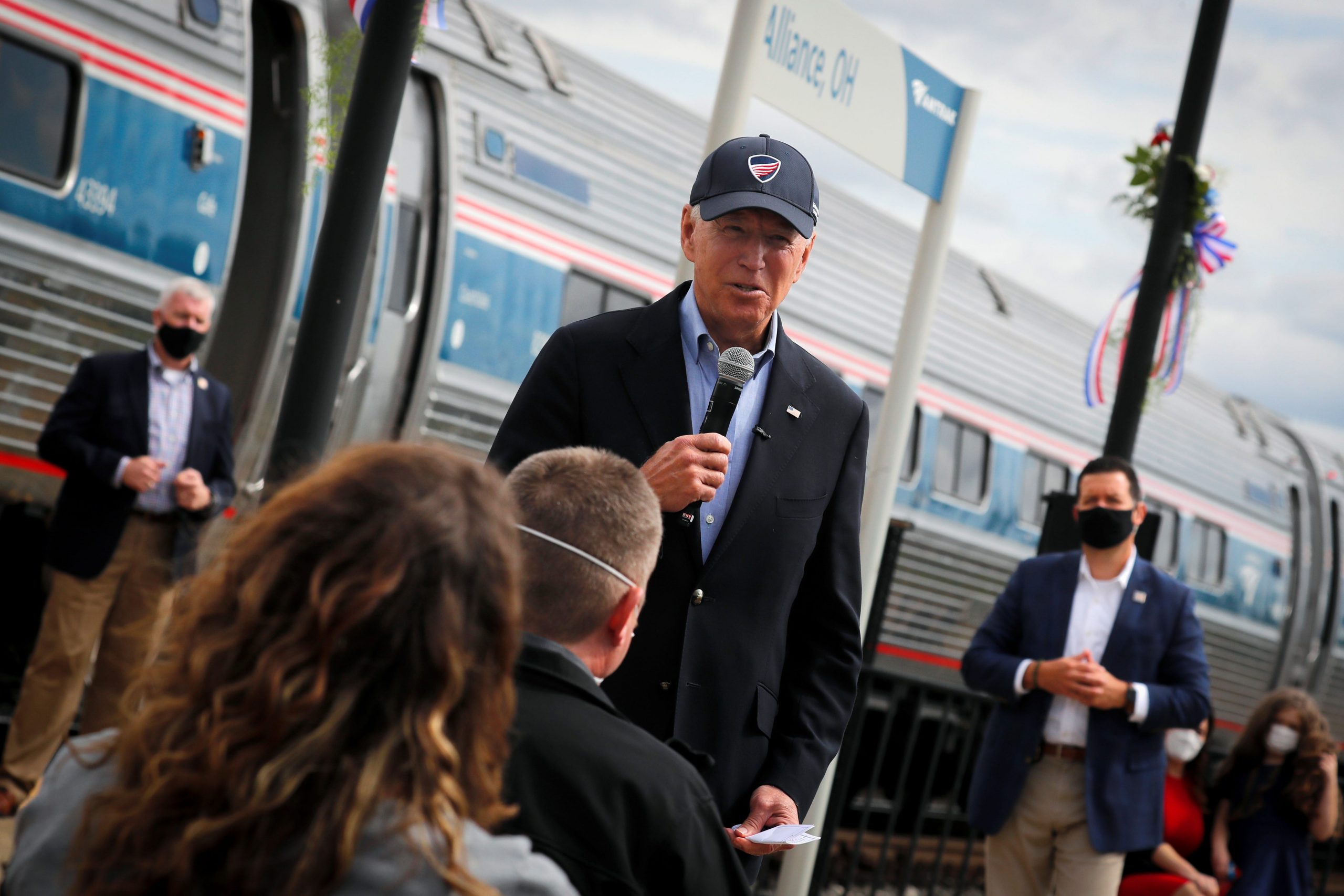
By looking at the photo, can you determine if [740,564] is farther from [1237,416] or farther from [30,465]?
[1237,416]

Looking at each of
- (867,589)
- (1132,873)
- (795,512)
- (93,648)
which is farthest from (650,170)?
(795,512)

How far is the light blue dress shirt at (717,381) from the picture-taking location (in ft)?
8.64

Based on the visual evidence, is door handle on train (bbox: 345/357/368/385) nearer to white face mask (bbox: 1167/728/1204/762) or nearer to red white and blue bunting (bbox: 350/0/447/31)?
red white and blue bunting (bbox: 350/0/447/31)

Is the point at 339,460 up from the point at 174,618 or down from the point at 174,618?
up

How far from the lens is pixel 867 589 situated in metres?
5.42

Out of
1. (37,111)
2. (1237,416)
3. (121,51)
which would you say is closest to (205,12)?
(121,51)

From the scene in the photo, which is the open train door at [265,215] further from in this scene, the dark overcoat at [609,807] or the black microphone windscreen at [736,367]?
the dark overcoat at [609,807]

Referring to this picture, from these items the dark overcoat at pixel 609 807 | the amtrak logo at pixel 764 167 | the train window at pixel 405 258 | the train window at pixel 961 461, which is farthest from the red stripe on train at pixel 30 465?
the train window at pixel 961 461

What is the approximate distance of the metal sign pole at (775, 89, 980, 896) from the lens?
5.32 metres

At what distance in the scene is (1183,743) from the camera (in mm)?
6457

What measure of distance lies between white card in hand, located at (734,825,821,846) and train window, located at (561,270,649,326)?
5225 mm

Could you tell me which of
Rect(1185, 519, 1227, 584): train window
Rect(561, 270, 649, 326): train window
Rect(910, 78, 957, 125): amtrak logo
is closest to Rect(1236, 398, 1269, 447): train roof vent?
Rect(1185, 519, 1227, 584): train window

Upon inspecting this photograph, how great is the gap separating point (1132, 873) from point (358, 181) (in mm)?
5129

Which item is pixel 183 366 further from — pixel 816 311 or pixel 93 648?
pixel 816 311
